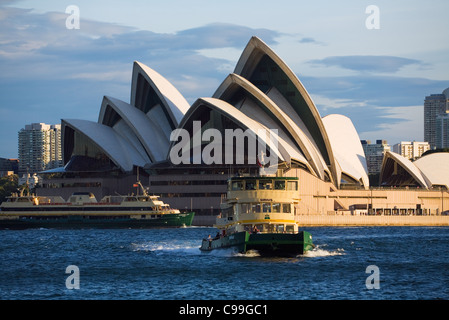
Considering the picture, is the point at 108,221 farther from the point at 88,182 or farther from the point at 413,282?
the point at 413,282

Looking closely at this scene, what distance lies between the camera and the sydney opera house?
11738 centimetres

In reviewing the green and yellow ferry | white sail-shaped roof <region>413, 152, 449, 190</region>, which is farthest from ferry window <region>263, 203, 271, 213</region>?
white sail-shaped roof <region>413, 152, 449, 190</region>

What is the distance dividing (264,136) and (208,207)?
39.8 ft

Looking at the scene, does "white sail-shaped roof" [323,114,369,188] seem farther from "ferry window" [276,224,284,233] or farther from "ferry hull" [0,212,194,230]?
"ferry window" [276,224,284,233]

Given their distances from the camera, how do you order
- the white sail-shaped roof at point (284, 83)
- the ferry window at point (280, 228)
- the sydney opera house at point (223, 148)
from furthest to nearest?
the white sail-shaped roof at point (284, 83) < the sydney opera house at point (223, 148) < the ferry window at point (280, 228)

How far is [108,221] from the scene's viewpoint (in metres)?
107

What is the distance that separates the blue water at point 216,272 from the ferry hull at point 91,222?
3292cm

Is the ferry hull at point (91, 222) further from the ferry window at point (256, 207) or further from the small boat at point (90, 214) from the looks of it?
the ferry window at point (256, 207)

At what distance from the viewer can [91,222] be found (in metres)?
108

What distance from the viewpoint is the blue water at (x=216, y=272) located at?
40000mm

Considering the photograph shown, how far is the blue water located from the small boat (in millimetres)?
33182

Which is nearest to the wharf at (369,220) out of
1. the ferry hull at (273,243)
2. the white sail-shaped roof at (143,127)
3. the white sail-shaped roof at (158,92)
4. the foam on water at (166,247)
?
the white sail-shaped roof at (143,127)

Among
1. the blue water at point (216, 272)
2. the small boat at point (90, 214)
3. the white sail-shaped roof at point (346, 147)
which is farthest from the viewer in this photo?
the white sail-shaped roof at point (346, 147)

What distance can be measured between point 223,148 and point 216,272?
75.2 meters
